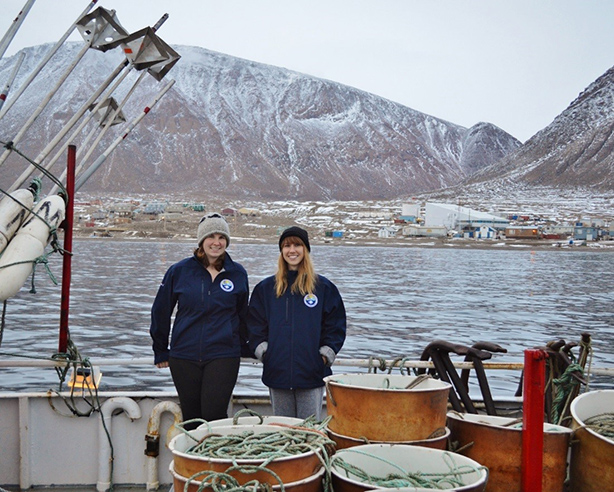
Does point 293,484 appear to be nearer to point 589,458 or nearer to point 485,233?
point 589,458

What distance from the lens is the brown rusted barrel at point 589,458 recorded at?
3.73 m

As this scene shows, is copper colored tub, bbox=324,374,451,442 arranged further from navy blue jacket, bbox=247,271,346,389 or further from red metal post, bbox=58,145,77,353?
red metal post, bbox=58,145,77,353

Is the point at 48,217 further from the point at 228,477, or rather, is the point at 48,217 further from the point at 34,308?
the point at 34,308

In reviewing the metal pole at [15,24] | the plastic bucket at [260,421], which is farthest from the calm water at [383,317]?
the plastic bucket at [260,421]

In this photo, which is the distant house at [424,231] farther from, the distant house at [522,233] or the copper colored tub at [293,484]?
the copper colored tub at [293,484]

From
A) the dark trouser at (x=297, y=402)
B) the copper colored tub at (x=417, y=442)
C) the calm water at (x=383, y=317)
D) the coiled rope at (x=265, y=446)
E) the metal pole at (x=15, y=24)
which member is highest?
the metal pole at (x=15, y=24)

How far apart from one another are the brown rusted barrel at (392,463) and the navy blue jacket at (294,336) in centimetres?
120

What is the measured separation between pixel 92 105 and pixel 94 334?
18347 mm

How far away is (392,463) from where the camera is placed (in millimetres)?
Answer: 3451

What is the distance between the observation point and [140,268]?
208 feet

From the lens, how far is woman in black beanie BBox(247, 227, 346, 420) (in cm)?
489

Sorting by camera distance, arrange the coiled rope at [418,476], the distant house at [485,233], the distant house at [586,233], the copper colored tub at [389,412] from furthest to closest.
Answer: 1. the distant house at [485,233]
2. the distant house at [586,233]
3. the copper colored tub at [389,412]
4. the coiled rope at [418,476]

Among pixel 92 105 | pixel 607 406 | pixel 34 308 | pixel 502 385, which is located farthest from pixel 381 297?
pixel 607 406

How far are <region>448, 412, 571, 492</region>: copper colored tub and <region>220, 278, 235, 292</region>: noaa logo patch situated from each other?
1.83m
